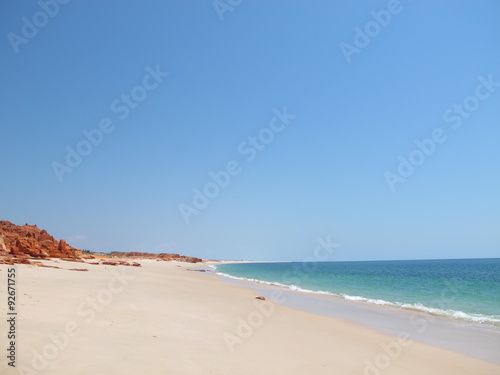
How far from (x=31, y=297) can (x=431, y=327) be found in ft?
49.6

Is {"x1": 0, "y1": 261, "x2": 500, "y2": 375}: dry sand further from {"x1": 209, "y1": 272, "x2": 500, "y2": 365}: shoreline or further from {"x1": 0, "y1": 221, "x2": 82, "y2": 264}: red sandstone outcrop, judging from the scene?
{"x1": 0, "y1": 221, "x2": 82, "y2": 264}: red sandstone outcrop

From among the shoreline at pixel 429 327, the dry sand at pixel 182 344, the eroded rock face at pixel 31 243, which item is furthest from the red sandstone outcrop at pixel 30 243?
the shoreline at pixel 429 327

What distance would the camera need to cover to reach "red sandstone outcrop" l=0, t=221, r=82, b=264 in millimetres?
28984

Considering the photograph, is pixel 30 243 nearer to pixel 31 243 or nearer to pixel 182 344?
pixel 31 243

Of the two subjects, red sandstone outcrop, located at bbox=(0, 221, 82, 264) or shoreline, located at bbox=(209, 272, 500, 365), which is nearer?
shoreline, located at bbox=(209, 272, 500, 365)

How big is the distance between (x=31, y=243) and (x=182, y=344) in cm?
3198

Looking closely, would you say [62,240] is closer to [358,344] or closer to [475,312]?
[358,344]

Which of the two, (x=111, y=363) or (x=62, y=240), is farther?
(x=62, y=240)

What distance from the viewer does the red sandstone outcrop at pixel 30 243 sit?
2898 cm

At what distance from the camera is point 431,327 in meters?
12.9

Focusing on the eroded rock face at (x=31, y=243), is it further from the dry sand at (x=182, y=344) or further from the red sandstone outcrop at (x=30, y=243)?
the dry sand at (x=182, y=344)

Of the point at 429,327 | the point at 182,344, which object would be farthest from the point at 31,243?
the point at 429,327

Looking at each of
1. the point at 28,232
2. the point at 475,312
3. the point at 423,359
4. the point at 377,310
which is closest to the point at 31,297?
the point at 423,359

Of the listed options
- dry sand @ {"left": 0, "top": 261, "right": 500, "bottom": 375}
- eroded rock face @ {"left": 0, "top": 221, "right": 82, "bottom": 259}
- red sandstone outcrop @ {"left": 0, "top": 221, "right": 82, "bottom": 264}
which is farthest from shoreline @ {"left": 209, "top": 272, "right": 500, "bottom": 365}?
eroded rock face @ {"left": 0, "top": 221, "right": 82, "bottom": 259}
